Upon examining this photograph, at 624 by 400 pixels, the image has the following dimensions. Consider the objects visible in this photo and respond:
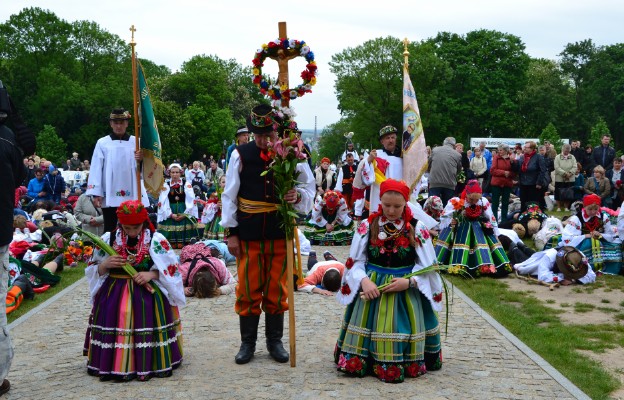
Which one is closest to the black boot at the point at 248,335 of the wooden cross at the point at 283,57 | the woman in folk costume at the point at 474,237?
the wooden cross at the point at 283,57

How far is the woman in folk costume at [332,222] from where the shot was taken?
49.9 feet

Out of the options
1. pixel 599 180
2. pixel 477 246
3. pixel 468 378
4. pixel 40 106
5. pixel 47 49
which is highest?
pixel 47 49

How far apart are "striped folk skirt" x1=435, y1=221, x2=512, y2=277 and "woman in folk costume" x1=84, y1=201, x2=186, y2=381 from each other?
5991 mm

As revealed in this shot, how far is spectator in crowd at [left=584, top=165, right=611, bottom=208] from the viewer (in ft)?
53.3

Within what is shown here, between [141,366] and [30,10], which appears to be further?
[30,10]

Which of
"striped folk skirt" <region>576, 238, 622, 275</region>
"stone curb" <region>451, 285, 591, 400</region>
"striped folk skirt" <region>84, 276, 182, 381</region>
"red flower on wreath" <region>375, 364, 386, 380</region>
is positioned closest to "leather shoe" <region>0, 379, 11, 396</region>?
"striped folk skirt" <region>84, 276, 182, 381</region>

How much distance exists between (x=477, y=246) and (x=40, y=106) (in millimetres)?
47193

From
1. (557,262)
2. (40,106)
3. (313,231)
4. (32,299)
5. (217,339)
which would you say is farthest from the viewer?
(40,106)

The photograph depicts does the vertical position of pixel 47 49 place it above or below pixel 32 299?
above

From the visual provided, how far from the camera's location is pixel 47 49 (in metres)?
55.9

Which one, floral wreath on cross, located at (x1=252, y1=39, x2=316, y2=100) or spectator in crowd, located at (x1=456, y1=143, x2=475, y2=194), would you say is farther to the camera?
spectator in crowd, located at (x1=456, y1=143, x2=475, y2=194)

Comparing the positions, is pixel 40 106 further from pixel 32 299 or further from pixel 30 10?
pixel 32 299

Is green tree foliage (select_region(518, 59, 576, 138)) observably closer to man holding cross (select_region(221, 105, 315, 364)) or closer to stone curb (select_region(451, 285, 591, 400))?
stone curb (select_region(451, 285, 591, 400))

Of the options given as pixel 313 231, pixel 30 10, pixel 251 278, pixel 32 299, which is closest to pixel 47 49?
pixel 30 10
